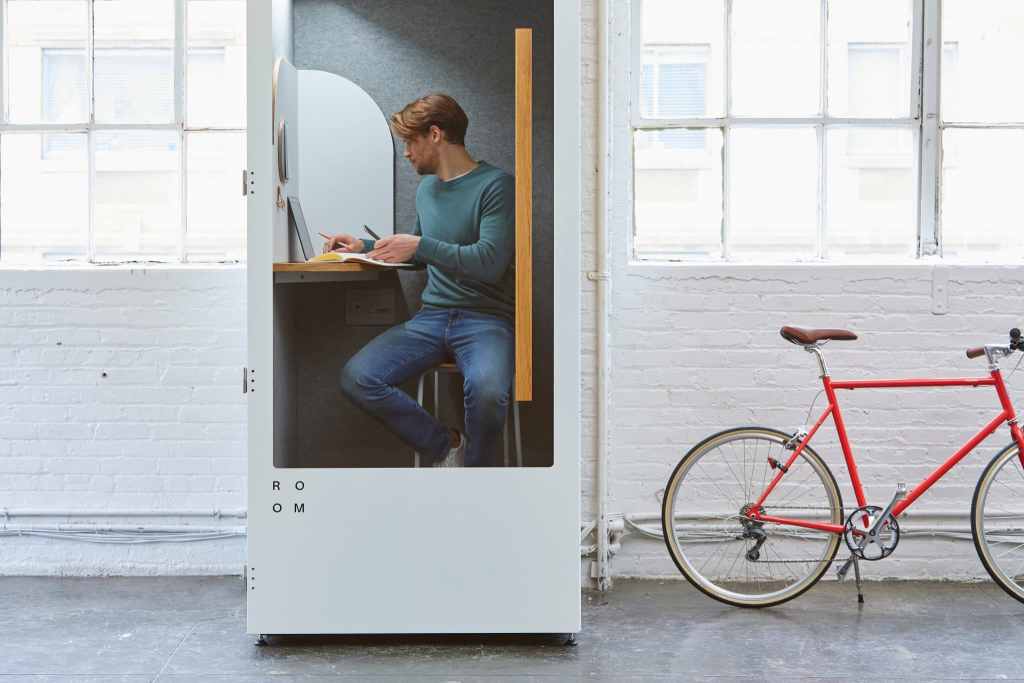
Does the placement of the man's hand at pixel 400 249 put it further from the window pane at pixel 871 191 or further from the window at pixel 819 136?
the window pane at pixel 871 191

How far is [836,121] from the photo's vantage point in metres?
4.12

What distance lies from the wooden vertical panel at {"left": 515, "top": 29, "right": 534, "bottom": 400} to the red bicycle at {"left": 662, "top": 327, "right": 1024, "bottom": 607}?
817 mm

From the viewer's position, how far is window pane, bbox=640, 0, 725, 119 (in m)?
4.11

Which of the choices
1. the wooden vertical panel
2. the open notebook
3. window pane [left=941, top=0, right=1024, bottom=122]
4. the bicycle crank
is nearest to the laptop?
the open notebook

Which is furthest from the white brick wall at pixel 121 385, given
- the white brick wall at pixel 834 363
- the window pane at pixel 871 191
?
the window pane at pixel 871 191

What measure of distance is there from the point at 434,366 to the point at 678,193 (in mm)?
1390

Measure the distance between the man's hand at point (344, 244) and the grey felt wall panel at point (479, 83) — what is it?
0.12ft

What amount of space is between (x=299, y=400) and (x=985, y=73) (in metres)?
2.88

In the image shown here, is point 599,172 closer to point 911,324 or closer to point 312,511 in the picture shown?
point 911,324

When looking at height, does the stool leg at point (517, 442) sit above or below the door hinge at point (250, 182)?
below

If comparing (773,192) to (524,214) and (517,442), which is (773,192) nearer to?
(524,214)

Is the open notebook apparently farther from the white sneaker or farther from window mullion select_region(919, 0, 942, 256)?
window mullion select_region(919, 0, 942, 256)

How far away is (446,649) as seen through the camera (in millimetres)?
3244

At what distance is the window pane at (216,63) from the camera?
4141mm
